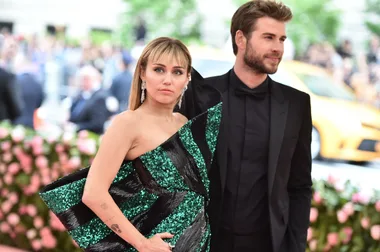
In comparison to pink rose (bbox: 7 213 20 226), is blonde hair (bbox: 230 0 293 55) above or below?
above

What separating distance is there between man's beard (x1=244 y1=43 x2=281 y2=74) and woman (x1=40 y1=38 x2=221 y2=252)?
0.44m

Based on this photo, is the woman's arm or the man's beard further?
the man's beard

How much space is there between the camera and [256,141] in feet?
8.69

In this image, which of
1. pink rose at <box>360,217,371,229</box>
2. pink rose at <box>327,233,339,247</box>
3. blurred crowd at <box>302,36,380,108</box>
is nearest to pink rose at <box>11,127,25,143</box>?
pink rose at <box>327,233,339,247</box>

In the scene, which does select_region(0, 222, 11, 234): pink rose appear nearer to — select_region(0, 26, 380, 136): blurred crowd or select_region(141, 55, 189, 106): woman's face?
select_region(0, 26, 380, 136): blurred crowd

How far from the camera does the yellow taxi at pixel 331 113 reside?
7.00m

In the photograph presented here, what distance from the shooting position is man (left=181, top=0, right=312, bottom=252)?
8.48ft

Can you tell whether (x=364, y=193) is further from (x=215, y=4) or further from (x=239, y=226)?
(x=215, y=4)

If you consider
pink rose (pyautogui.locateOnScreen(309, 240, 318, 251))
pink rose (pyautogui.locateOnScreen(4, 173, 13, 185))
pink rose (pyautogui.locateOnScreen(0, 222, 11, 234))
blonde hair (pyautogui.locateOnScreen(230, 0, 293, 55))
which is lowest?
pink rose (pyautogui.locateOnScreen(0, 222, 11, 234))

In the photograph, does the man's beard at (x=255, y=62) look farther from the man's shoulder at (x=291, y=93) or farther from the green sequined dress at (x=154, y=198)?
the green sequined dress at (x=154, y=198)

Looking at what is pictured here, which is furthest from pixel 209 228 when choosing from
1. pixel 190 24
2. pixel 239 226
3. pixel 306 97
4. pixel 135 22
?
pixel 135 22

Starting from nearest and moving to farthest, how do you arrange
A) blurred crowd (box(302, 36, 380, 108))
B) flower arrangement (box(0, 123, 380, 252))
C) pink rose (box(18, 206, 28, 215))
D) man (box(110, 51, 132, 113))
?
flower arrangement (box(0, 123, 380, 252)) → pink rose (box(18, 206, 28, 215)) → blurred crowd (box(302, 36, 380, 108)) → man (box(110, 51, 132, 113))

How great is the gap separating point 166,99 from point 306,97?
30.0 inches

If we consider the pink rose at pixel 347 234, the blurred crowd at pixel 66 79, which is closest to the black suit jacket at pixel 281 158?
the pink rose at pixel 347 234
